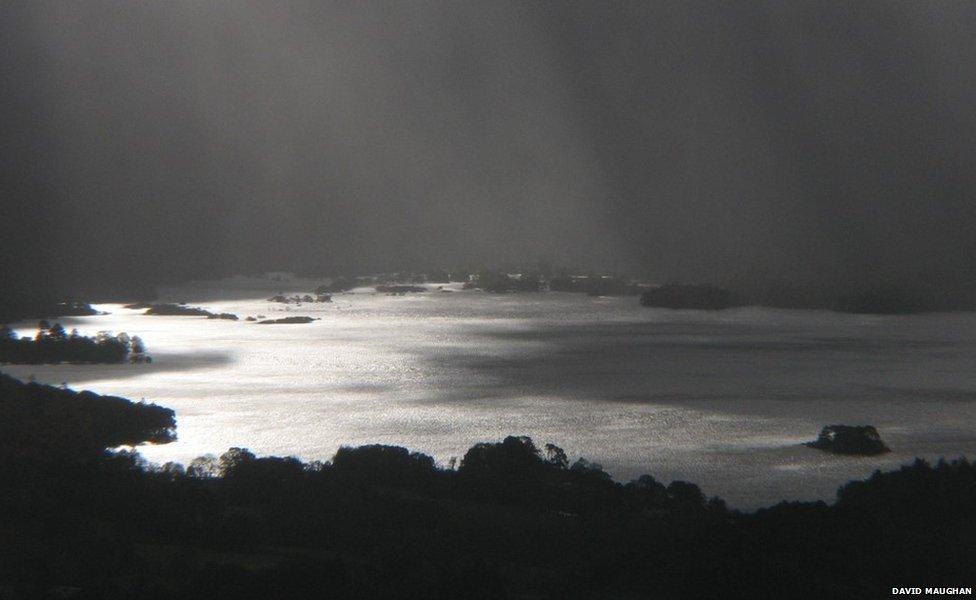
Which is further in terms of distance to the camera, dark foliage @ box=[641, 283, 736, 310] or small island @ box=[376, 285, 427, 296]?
small island @ box=[376, 285, 427, 296]

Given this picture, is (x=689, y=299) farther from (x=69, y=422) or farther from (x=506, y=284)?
(x=69, y=422)

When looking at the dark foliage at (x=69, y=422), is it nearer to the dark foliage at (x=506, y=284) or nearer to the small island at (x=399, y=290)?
the small island at (x=399, y=290)

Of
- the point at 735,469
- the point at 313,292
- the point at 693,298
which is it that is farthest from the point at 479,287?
the point at 735,469

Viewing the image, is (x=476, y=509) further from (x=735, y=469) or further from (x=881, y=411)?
Answer: (x=881, y=411)

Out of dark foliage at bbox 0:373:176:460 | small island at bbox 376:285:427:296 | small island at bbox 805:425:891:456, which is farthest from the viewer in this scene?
small island at bbox 376:285:427:296

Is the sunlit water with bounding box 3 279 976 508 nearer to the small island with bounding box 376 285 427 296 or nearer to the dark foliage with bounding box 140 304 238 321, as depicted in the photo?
the dark foliage with bounding box 140 304 238 321

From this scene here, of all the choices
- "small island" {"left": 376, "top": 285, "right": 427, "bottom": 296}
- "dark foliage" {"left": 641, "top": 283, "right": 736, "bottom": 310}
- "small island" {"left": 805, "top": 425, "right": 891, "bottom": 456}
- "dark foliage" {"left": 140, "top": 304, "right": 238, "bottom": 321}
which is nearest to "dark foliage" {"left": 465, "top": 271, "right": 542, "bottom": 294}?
"small island" {"left": 376, "top": 285, "right": 427, "bottom": 296}

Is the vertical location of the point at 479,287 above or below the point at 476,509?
above
